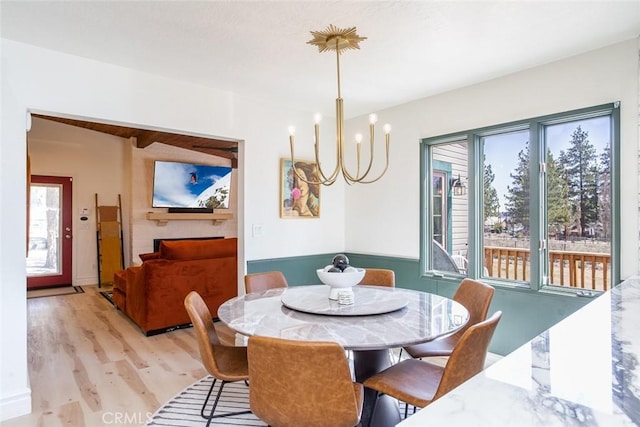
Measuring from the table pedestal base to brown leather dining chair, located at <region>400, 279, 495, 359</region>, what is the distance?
0.21 meters

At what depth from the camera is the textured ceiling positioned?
2115 millimetres

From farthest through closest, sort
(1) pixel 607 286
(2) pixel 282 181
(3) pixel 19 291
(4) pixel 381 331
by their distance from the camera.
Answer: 1. (2) pixel 282 181
2. (1) pixel 607 286
3. (3) pixel 19 291
4. (4) pixel 381 331

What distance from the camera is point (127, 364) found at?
3.28 meters

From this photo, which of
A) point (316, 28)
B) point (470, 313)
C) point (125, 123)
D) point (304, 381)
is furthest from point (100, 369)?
point (316, 28)

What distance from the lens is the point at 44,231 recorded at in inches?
272

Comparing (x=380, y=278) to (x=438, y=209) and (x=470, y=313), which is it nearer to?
(x=470, y=313)

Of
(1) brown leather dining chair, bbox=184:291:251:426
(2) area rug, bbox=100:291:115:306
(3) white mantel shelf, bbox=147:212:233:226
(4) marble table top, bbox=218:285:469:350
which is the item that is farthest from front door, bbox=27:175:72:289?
(4) marble table top, bbox=218:285:469:350

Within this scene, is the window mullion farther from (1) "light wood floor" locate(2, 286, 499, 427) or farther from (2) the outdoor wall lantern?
(1) "light wood floor" locate(2, 286, 499, 427)

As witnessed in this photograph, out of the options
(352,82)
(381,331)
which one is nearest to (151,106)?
(352,82)

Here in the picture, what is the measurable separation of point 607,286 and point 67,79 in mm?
4266

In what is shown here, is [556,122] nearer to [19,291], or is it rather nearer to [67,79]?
[67,79]

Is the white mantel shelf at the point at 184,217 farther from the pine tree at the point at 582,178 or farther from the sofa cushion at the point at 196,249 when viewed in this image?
the pine tree at the point at 582,178

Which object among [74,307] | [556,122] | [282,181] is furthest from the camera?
[74,307]

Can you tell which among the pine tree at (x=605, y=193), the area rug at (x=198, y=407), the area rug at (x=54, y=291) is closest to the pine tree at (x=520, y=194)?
the pine tree at (x=605, y=193)
